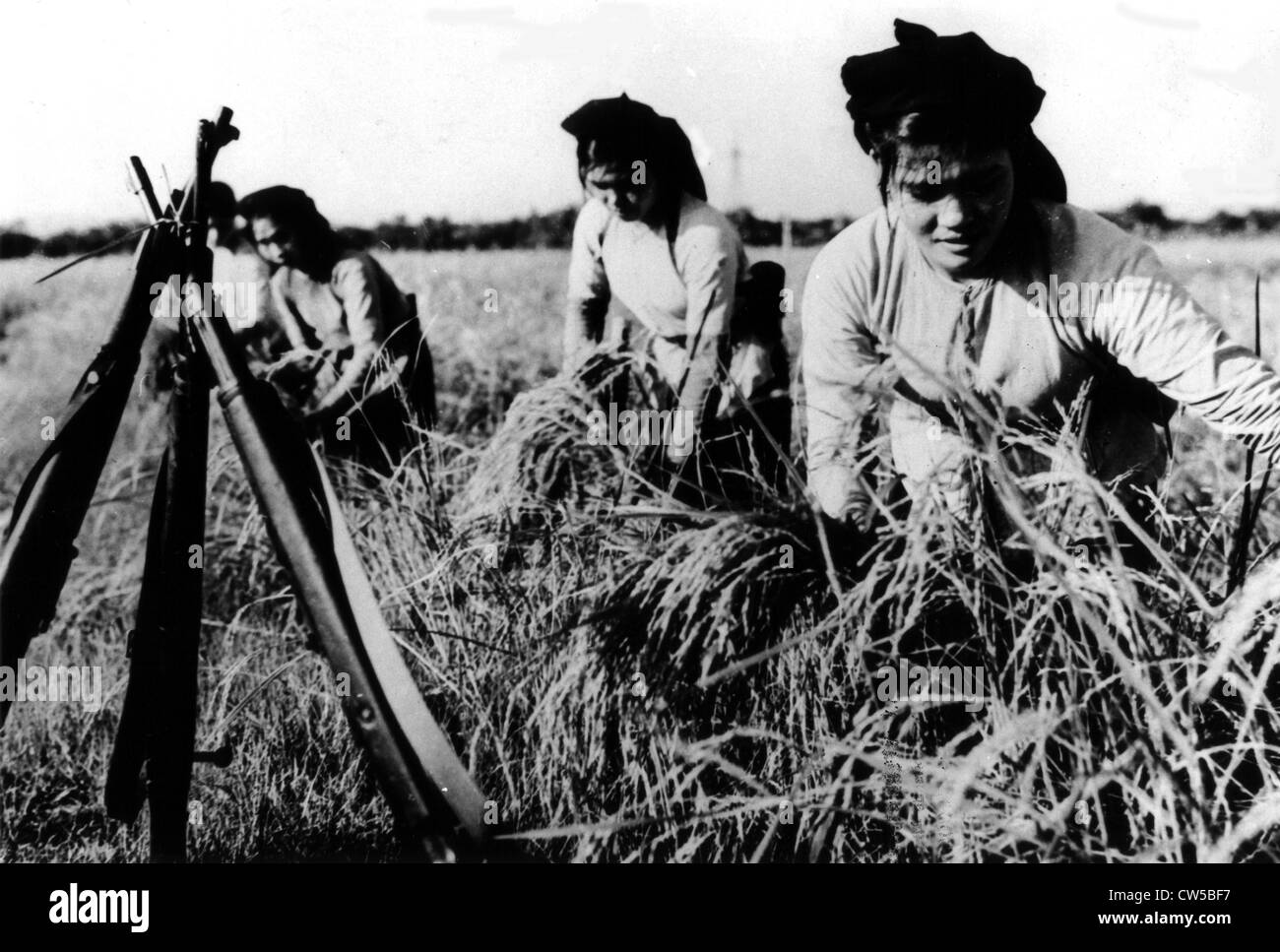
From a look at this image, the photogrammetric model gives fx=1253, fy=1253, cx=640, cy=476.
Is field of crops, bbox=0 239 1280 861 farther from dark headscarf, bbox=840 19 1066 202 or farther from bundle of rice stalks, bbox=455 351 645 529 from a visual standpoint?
dark headscarf, bbox=840 19 1066 202

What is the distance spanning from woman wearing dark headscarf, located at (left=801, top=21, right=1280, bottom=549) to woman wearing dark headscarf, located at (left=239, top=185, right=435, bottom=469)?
53.2 inches

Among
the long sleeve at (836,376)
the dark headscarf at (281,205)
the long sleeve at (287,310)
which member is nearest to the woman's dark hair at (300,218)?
the dark headscarf at (281,205)

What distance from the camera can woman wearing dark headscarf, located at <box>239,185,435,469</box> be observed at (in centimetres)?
324

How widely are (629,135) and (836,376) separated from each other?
787 mm

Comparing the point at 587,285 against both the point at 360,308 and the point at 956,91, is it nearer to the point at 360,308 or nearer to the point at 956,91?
the point at 360,308

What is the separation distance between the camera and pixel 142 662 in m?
1.95

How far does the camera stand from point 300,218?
330cm

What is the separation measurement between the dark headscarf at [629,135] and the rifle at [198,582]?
0.93 metres

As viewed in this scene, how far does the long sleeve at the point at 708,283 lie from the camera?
9.05 ft

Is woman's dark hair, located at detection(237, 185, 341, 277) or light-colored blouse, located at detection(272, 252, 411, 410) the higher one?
woman's dark hair, located at detection(237, 185, 341, 277)

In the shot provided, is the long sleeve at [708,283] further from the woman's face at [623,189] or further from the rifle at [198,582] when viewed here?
the rifle at [198,582]

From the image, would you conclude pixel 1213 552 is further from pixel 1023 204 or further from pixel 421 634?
pixel 421 634

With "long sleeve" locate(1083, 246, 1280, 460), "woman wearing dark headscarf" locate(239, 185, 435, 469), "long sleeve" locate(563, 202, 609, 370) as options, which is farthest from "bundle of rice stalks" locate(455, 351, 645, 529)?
"long sleeve" locate(1083, 246, 1280, 460)

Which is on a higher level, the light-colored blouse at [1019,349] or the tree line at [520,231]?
the tree line at [520,231]
